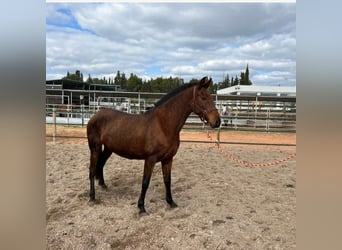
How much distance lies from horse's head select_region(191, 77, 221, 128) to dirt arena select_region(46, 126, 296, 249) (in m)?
1.05

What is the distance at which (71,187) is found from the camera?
12.7ft

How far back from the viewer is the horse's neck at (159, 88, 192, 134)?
10.2 feet

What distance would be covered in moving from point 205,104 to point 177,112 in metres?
0.33

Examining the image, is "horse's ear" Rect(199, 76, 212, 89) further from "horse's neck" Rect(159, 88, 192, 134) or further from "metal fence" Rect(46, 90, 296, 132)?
"metal fence" Rect(46, 90, 296, 132)

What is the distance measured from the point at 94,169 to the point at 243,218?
190 cm

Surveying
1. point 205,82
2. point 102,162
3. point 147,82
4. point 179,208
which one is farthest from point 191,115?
point 147,82

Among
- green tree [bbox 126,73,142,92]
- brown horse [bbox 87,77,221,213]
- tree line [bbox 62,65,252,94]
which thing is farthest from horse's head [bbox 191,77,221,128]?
green tree [bbox 126,73,142,92]

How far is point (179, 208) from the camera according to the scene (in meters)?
3.28

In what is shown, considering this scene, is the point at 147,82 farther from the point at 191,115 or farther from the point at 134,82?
the point at 191,115

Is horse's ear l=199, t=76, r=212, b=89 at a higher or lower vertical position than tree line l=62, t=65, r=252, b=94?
lower

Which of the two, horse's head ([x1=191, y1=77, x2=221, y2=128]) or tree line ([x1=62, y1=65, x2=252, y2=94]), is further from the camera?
tree line ([x1=62, y1=65, x2=252, y2=94])
